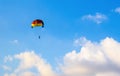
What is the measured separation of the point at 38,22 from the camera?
135m

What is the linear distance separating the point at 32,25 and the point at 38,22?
2.95m

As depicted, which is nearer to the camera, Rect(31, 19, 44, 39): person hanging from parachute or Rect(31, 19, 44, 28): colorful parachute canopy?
Rect(31, 19, 44, 39): person hanging from parachute

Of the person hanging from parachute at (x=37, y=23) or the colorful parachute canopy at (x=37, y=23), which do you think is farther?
the colorful parachute canopy at (x=37, y=23)

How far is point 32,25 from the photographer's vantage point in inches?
5389
